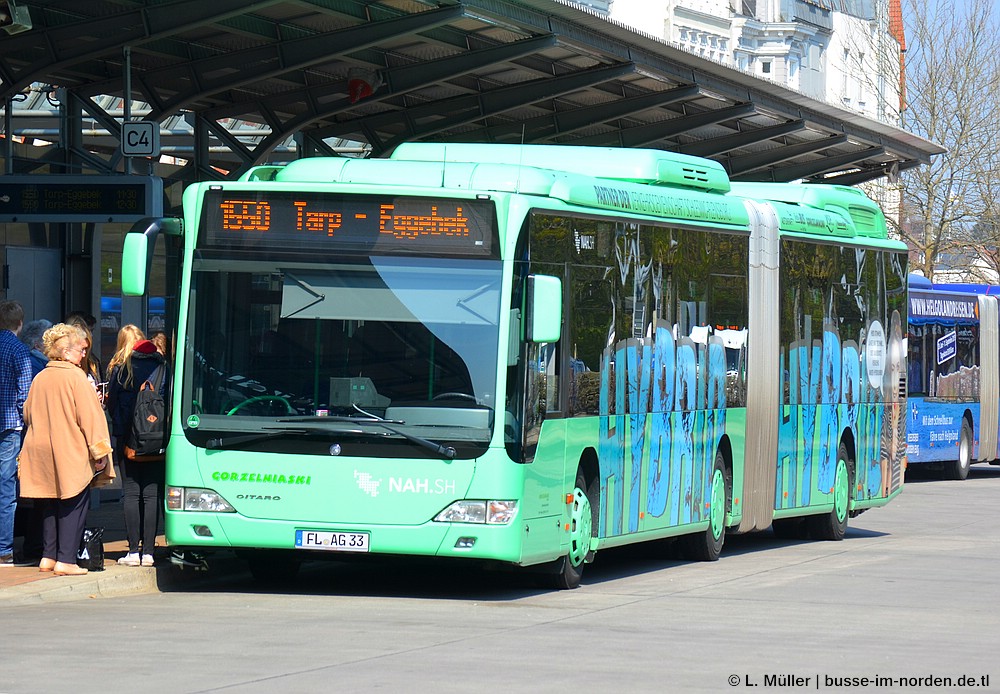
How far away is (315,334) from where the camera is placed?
473 inches

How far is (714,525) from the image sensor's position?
51.6 feet

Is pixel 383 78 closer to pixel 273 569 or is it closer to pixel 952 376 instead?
Result: pixel 273 569

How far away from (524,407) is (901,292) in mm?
9253

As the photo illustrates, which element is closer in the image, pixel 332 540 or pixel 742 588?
pixel 332 540

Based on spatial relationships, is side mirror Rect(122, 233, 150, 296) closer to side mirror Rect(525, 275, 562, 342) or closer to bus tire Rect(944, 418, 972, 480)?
side mirror Rect(525, 275, 562, 342)

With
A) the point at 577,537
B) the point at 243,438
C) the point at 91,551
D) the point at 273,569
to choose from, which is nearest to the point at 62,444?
the point at 91,551

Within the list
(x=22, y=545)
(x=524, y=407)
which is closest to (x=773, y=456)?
(x=524, y=407)

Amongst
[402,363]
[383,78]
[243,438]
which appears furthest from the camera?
[383,78]

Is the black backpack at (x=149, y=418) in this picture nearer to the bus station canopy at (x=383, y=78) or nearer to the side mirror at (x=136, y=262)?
the side mirror at (x=136, y=262)

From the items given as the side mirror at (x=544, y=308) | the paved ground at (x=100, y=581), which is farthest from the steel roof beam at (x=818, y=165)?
the side mirror at (x=544, y=308)

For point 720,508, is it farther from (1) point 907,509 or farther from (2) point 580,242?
(1) point 907,509

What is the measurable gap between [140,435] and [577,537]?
295 centimetres

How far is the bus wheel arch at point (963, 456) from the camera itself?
31141 millimetres

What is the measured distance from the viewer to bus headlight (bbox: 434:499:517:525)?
38.8 ft
